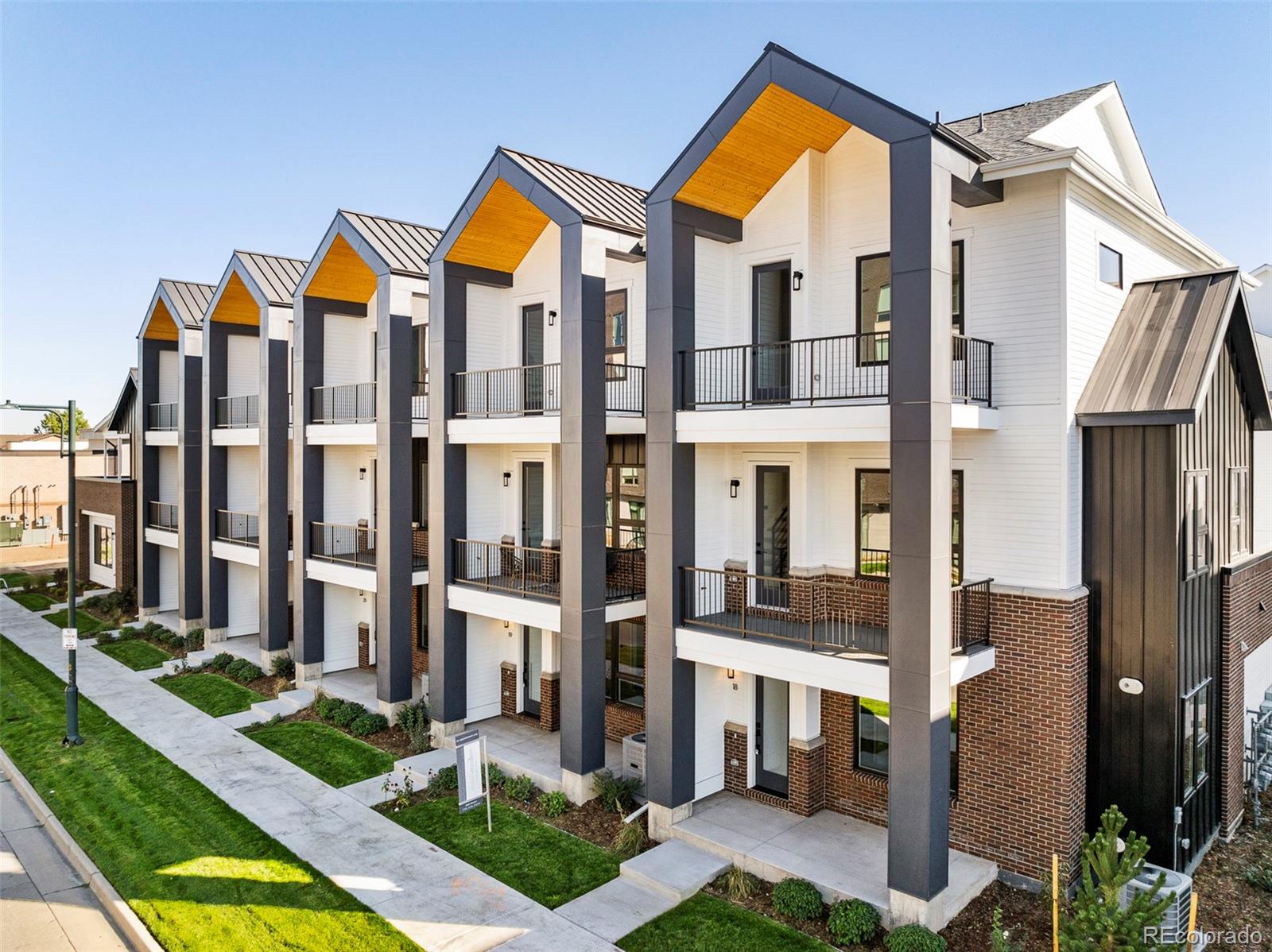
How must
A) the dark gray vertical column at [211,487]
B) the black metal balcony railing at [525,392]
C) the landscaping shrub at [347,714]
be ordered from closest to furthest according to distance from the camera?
the black metal balcony railing at [525,392]
the landscaping shrub at [347,714]
the dark gray vertical column at [211,487]

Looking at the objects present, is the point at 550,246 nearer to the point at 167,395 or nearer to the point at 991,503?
the point at 991,503

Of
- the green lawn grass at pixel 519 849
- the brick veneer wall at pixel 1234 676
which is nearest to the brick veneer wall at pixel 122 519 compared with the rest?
the green lawn grass at pixel 519 849

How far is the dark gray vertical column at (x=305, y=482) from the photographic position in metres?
19.3

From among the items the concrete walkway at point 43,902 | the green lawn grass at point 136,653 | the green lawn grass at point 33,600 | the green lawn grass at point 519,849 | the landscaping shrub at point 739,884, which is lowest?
the concrete walkway at point 43,902

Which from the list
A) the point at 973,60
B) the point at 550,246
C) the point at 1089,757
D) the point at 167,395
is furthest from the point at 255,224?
the point at 1089,757

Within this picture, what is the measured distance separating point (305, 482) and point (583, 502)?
9.80m

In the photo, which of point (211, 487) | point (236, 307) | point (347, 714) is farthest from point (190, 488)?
point (347, 714)

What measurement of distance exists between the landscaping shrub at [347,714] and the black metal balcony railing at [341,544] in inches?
128

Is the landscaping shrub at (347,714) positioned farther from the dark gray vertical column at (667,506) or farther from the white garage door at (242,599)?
the white garage door at (242,599)

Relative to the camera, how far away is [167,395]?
26.9m

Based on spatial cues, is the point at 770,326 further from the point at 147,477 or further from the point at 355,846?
Result: the point at 147,477

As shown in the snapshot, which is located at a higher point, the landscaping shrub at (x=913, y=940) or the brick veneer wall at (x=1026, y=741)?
Answer: the brick veneer wall at (x=1026, y=741)

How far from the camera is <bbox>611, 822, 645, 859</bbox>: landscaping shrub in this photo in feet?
37.5

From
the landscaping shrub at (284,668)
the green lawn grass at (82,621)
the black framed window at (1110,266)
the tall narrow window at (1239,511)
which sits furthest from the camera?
the green lawn grass at (82,621)
